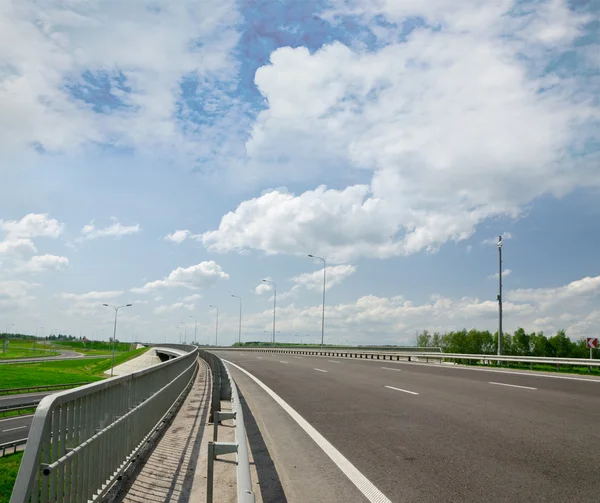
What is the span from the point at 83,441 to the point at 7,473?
25.3 m

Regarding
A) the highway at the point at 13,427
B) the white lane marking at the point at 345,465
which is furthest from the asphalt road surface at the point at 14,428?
the white lane marking at the point at 345,465

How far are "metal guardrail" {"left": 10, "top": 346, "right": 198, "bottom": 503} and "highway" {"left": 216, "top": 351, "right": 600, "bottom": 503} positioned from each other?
200 cm

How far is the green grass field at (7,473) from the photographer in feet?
73.0

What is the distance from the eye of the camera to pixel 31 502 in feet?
12.0

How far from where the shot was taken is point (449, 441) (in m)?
7.99

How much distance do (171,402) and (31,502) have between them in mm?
8438

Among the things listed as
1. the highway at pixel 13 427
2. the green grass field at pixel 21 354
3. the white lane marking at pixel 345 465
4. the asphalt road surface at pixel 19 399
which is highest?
the white lane marking at pixel 345 465

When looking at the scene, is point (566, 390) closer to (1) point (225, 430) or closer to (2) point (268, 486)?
(1) point (225, 430)

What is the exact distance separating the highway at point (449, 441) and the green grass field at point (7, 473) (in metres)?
14.6

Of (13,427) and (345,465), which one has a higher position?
(345,465)

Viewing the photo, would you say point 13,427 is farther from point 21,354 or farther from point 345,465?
point 21,354

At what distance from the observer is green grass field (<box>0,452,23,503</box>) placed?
73.0 ft

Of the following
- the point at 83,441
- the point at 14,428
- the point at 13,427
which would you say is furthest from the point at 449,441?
the point at 13,427

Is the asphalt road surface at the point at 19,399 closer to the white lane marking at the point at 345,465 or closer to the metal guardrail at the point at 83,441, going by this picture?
the white lane marking at the point at 345,465
